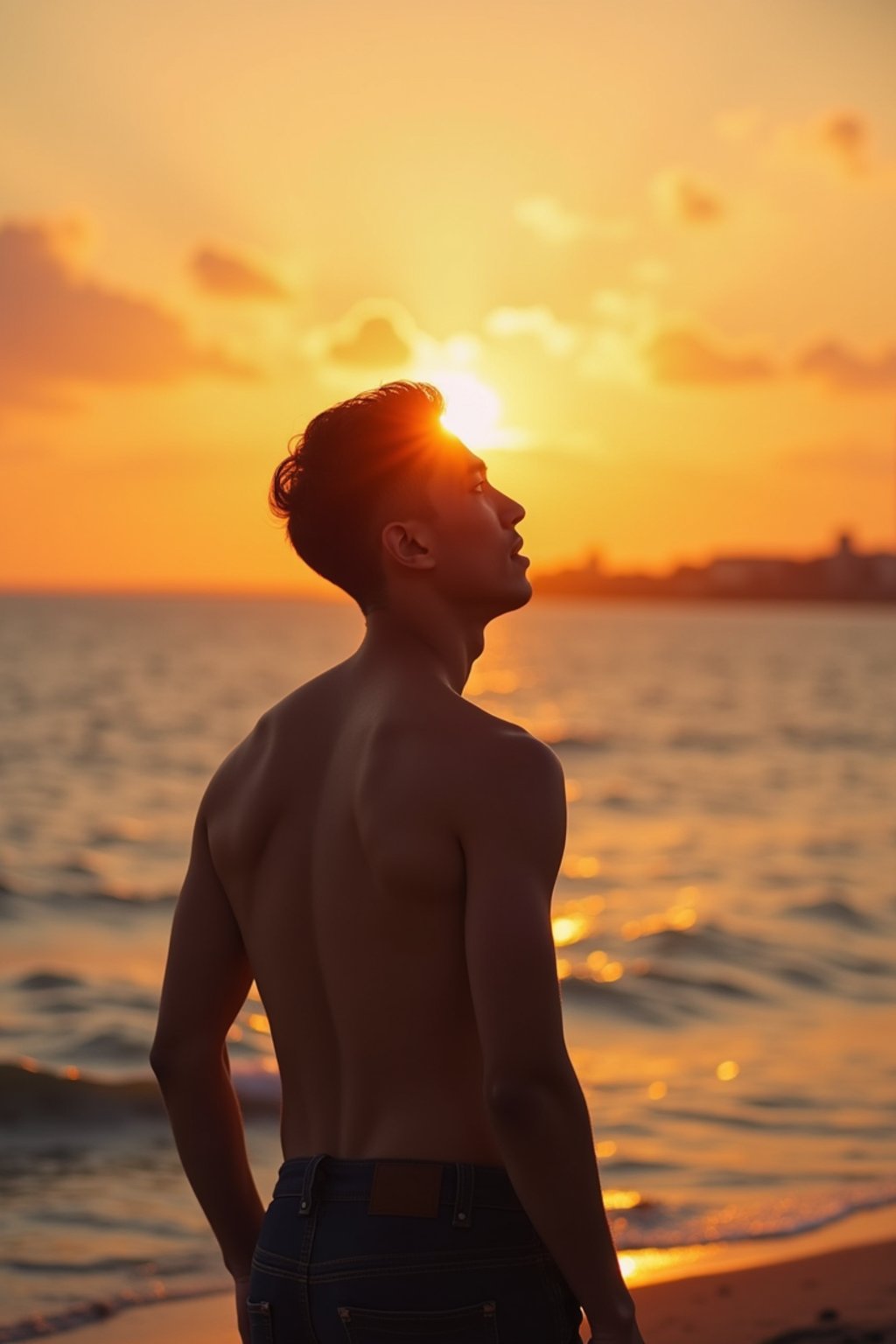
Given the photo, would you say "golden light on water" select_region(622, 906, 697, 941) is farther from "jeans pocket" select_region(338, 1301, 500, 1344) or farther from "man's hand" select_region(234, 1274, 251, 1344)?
"jeans pocket" select_region(338, 1301, 500, 1344)

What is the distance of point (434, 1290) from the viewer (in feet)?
6.49

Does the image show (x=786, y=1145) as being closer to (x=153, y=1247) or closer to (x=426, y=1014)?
(x=153, y=1247)

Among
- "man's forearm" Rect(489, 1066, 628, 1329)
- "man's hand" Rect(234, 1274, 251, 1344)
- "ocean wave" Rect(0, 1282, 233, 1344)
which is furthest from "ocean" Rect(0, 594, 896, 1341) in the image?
"man's forearm" Rect(489, 1066, 628, 1329)

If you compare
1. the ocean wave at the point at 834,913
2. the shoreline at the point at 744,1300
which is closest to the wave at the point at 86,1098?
the shoreline at the point at 744,1300

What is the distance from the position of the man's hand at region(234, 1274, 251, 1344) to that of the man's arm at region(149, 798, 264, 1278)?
0.4 inches

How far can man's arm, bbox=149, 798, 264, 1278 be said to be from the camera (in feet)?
7.54

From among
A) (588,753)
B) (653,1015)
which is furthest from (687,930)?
(588,753)

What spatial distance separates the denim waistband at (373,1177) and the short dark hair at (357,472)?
719 millimetres

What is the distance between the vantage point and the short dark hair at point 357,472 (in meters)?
2.16

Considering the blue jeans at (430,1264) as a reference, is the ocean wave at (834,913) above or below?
above

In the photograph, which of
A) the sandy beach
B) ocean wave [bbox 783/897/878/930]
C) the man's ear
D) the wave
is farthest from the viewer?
ocean wave [bbox 783/897/878/930]

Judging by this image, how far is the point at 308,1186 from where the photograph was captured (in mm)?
2055

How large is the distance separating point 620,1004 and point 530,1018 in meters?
10.4

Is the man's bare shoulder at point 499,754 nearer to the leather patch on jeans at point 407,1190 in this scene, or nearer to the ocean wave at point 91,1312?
the leather patch on jeans at point 407,1190
